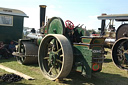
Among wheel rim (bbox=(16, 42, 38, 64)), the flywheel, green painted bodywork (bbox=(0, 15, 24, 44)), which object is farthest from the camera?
green painted bodywork (bbox=(0, 15, 24, 44))

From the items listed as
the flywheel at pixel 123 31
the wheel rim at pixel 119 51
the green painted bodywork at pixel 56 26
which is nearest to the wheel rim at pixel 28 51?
the green painted bodywork at pixel 56 26

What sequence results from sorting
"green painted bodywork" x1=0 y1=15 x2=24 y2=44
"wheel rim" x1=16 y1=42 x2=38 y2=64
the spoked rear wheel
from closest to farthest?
the spoked rear wheel
"wheel rim" x1=16 y1=42 x2=38 y2=64
"green painted bodywork" x1=0 y1=15 x2=24 y2=44

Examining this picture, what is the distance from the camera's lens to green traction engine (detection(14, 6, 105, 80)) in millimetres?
3593

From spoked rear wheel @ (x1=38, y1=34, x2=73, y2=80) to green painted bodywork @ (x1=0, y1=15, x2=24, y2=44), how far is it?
3.95m

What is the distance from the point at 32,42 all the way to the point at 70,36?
2390 millimetres

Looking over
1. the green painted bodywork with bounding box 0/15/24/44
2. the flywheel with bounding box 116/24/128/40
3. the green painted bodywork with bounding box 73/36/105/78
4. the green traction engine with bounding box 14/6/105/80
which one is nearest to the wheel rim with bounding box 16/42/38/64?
the green traction engine with bounding box 14/6/105/80

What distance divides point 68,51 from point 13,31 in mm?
5398

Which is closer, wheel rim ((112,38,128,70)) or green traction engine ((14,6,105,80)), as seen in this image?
green traction engine ((14,6,105,80))

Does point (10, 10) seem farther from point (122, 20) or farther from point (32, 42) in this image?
point (122, 20)

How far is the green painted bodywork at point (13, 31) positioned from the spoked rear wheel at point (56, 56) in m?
3.95

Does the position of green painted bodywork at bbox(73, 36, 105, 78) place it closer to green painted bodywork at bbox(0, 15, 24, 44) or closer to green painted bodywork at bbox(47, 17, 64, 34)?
green painted bodywork at bbox(47, 17, 64, 34)

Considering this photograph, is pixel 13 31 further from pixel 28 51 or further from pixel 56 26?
pixel 56 26

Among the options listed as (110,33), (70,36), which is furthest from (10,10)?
(110,33)

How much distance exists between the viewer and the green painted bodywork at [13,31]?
25.7 feet
